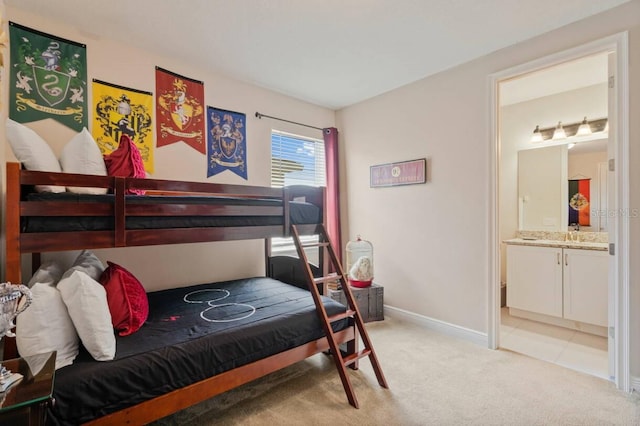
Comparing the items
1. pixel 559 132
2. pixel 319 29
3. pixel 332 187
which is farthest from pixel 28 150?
pixel 559 132

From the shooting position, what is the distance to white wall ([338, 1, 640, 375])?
2176mm

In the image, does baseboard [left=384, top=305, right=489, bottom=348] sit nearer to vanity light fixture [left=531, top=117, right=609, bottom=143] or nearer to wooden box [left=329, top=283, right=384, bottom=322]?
wooden box [left=329, top=283, right=384, bottom=322]

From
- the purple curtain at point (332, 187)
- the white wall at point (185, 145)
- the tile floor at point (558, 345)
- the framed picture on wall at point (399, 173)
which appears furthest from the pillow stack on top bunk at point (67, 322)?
the tile floor at point (558, 345)

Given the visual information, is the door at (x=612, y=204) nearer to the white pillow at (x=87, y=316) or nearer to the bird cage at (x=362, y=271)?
the bird cage at (x=362, y=271)

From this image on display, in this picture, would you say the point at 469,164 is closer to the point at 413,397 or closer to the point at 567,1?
the point at 567,1

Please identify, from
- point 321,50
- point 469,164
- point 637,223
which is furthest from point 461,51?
point 637,223

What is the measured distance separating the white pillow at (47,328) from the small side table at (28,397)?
0.14 metres

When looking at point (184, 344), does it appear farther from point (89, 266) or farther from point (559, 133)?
point (559, 133)

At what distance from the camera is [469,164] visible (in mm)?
2854

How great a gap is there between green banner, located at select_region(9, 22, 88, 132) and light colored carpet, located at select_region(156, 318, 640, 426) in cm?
232

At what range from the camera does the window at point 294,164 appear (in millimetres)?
3574

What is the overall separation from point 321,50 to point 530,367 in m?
3.17

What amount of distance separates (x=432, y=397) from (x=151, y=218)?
2.13m

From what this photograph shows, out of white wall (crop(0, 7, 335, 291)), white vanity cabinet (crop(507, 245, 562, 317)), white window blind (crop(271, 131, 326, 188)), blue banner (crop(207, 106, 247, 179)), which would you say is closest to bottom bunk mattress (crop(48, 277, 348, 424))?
white wall (crop(0, 7, 335, 291))
